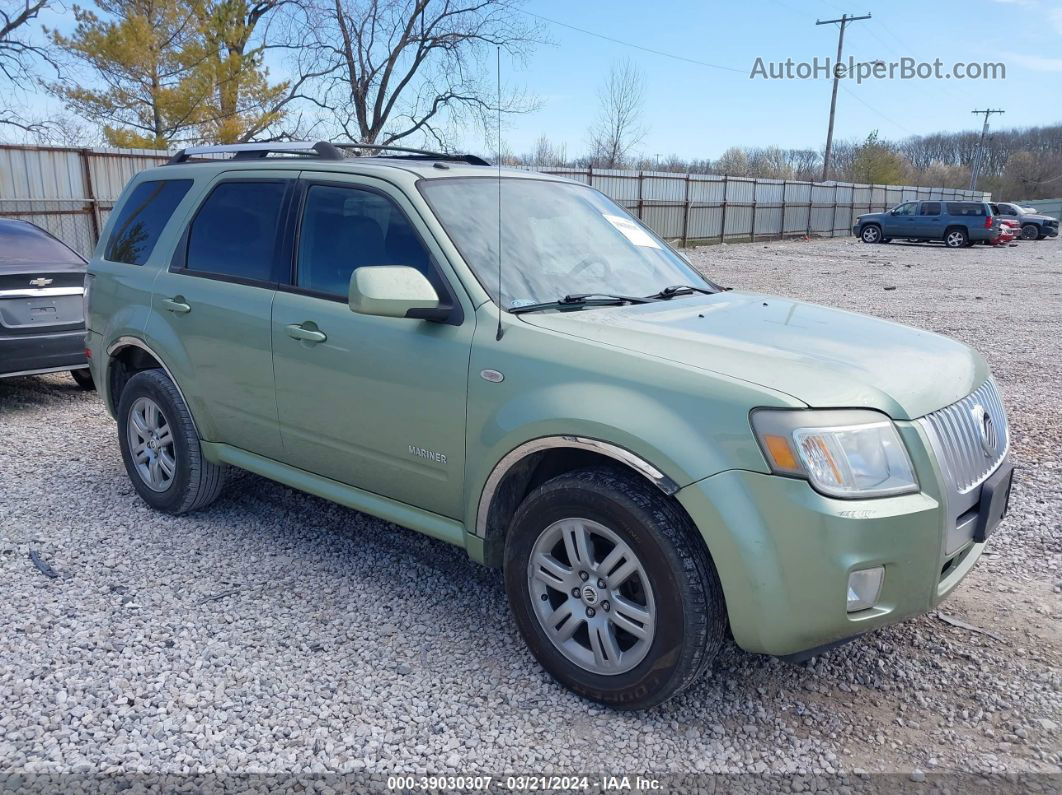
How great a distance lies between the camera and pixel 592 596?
2.93 metres

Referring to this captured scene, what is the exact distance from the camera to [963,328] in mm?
11633

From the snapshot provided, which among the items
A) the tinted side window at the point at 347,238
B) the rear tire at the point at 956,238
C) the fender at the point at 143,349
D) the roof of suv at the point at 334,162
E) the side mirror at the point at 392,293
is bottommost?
the rear tire at the point at 956,238

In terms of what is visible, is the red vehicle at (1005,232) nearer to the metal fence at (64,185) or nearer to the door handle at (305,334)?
the metal fence at (64,185)

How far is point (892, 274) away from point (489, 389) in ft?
64.0

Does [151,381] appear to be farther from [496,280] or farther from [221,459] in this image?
[496,280]

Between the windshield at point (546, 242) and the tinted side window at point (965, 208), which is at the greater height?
the windshield at point (546, 242)

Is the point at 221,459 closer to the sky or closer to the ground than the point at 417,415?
closer to the ground

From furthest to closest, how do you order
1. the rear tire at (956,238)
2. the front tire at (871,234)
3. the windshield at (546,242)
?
the front tire at (871,234) → the rear tire at (956,238) → the windshield at (546,242)

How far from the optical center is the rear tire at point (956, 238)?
102 feet

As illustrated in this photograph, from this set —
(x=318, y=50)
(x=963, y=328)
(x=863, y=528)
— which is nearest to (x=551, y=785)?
(x=863, y=528)

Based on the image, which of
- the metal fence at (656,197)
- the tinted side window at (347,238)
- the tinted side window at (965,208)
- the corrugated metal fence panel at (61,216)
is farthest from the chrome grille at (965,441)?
the tinted side window at (965,208)

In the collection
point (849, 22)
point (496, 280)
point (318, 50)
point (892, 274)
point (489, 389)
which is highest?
point (849, 22)

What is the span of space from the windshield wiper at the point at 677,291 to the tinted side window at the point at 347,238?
103 centimetres

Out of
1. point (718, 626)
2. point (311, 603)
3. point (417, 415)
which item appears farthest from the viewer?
point (311, 603)
